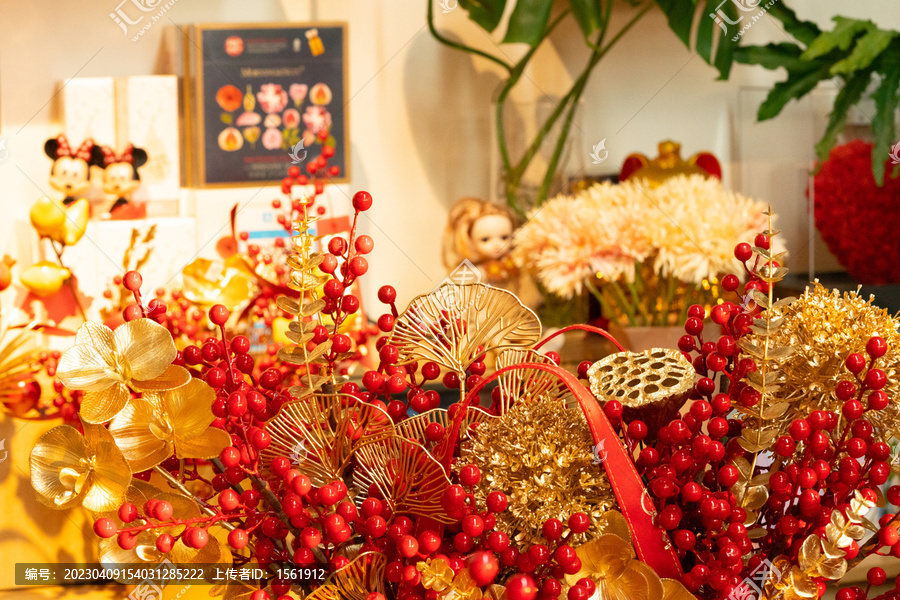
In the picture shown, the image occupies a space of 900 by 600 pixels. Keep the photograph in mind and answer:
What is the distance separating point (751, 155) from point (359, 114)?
2.27 ft

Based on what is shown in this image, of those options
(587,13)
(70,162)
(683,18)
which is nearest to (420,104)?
(587,13)

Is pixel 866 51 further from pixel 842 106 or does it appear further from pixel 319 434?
pixel 319 434

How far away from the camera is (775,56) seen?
Answer: 3.81ft

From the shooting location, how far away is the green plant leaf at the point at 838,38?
1.09 m

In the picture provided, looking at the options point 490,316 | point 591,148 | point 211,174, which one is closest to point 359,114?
point 211,174

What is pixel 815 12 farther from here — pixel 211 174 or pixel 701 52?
pixel 211 174

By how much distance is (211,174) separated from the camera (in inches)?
43.9

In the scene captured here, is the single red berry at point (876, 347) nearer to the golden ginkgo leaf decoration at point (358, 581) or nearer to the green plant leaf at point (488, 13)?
the golden ginkgo leaf decoration at point (358, 581)

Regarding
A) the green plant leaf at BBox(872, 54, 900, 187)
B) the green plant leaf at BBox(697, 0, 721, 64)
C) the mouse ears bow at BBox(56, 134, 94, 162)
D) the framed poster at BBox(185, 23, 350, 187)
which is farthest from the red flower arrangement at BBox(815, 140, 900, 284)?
the mouse ears bow at BBox(56, 134, 94, 162)

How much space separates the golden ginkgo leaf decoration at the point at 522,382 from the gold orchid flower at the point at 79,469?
0.42 ft

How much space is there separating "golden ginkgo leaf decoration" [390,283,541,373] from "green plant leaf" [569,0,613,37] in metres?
0.97

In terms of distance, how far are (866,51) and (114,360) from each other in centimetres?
116

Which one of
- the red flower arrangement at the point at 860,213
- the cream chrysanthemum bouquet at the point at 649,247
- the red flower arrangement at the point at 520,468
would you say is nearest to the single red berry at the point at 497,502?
the red flower arrangement at the point at 520,468

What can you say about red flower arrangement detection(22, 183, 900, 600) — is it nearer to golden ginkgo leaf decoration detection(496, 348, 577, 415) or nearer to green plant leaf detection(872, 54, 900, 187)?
golden ginkgo leaf decoration detection(496, 348, 577, 415)
